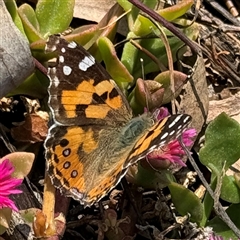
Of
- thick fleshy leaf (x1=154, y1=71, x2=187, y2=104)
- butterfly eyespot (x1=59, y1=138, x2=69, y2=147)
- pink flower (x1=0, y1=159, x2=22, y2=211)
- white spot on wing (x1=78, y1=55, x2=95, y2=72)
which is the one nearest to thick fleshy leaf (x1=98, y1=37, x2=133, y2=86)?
thick fleshy leaf (x1=154, y1=71, x2=187, y2=104)

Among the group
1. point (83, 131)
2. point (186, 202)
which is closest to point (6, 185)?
point (83, 131)

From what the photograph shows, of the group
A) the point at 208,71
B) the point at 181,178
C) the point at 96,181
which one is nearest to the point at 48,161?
the point at 96,181

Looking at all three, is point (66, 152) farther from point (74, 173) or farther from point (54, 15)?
point (54, 15)

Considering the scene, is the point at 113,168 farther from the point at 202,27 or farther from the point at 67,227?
the point at 202,27

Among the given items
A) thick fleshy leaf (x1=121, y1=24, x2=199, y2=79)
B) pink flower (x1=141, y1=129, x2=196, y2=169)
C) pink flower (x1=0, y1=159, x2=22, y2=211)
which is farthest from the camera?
thick fleshy leaf (x1=121, y1=24, x2=199, y2=79)

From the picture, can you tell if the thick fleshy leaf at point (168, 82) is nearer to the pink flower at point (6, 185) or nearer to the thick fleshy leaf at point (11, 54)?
the thick fleshy leaf at point (11, 54)

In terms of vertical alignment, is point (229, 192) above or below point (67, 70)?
below

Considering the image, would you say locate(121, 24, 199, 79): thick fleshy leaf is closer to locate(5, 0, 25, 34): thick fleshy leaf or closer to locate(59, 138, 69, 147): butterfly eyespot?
locate(5, 0, 25, 34): thick fleshy leaf
